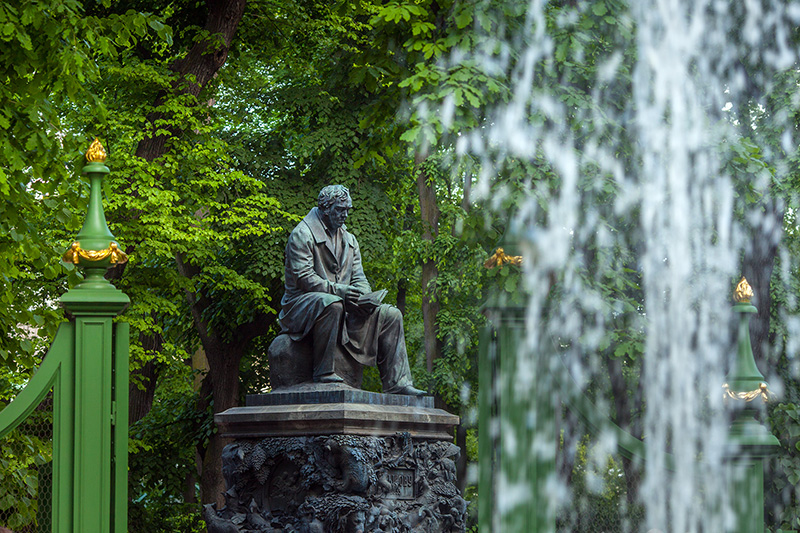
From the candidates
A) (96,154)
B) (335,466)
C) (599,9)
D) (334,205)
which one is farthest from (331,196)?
(96,154)

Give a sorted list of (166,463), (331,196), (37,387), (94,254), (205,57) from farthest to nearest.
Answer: (166,463) → (205,57) → (331,196) → (94,254) → (37,387)

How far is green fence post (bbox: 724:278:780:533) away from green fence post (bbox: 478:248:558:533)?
87cm

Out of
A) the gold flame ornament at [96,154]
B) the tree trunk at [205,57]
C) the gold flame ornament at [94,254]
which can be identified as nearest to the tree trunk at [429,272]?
the tree trunk at [205,57]

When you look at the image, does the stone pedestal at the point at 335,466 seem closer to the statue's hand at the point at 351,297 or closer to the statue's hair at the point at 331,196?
the statue's hand at the point at 351,297

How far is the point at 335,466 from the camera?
6477mm

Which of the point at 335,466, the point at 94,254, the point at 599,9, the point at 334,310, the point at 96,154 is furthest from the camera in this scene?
the point at 599,9

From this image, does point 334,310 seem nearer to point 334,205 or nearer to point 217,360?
point 334,205

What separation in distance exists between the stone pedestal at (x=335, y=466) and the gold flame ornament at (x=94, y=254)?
6.33 ft

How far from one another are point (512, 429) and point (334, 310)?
7.57ft

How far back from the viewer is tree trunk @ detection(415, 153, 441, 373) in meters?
20.0

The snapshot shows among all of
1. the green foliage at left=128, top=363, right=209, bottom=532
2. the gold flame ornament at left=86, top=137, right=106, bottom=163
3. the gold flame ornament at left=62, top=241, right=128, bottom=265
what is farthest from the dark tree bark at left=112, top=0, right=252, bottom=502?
the gold flame ornament at left=62, top=241, right=128, bottom=265

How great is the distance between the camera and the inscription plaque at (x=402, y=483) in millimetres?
6696

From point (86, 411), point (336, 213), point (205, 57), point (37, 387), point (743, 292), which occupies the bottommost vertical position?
point (86, 411)

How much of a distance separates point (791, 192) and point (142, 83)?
859 centimetres
